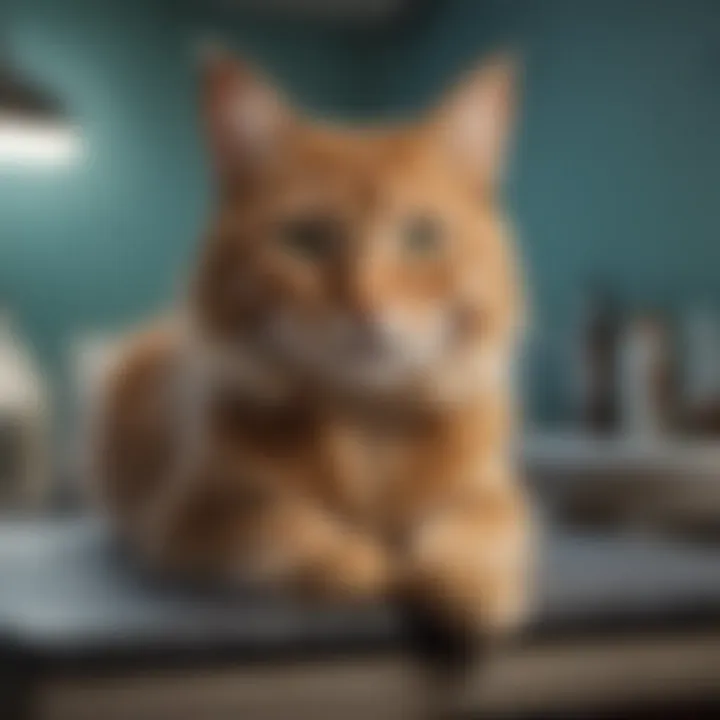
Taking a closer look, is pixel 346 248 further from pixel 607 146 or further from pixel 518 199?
pixel 607 146

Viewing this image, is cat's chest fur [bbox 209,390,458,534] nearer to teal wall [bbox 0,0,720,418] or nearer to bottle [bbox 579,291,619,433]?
teal wall [bbox 0,0,720,418]

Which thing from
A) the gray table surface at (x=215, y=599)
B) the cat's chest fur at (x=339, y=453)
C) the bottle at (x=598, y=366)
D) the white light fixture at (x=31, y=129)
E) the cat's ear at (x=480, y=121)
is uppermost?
the white light fixture at (x=31, y=129)

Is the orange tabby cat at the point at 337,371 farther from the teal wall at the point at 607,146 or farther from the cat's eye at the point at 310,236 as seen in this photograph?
the teal wall at the point at 607,146

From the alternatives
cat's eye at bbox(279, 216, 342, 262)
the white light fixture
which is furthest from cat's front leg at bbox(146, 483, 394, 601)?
the white light fixture

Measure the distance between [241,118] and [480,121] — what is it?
0.46ft

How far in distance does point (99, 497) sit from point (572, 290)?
0.38 m

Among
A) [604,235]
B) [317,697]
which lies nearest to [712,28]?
[604,235]

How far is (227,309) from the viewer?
759 millimetres

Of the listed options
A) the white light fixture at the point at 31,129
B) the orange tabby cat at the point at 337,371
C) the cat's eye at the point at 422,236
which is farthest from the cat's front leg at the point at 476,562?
the white light fixture at the point at 31,129

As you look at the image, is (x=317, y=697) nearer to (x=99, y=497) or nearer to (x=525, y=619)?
(x=525, y=619)

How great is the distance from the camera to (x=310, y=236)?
2.50ft

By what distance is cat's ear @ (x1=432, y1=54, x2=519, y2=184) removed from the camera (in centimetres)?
81

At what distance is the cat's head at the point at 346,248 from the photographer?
75cm

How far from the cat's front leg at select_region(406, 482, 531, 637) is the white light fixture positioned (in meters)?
0.34
